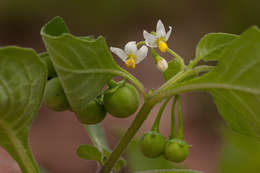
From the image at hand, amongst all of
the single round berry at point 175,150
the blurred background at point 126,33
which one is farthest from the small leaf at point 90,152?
the blurred background at point 126,33

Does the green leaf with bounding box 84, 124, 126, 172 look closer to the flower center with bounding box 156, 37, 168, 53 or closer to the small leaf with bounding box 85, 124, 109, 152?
the small leaf with bounding box 85, 124, 109, 152

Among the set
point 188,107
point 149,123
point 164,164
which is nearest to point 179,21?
point 188,107

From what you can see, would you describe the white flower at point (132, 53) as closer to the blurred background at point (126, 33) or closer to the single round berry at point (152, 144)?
the single round berry at point (152, 144)

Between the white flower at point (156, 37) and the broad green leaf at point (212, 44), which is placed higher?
the white flower at point (156, 37)

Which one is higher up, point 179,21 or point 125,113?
point 125,113

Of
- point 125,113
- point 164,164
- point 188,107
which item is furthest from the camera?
point 188,107

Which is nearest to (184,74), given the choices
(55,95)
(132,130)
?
(132,130)

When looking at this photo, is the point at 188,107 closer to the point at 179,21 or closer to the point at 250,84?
the point at 179,21
